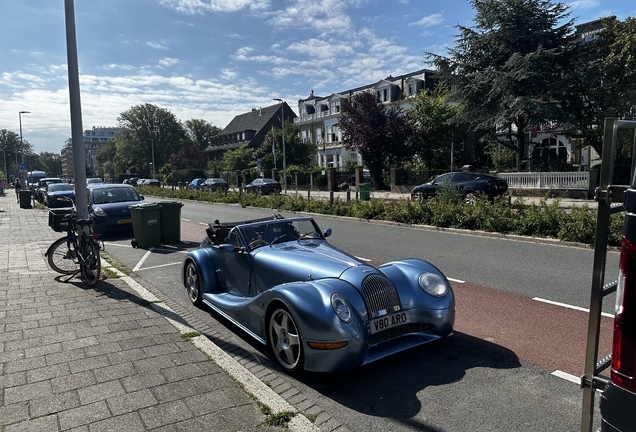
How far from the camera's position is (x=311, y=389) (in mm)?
3902

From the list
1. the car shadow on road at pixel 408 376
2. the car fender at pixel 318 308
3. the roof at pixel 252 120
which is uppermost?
the roof at pixel 252 120

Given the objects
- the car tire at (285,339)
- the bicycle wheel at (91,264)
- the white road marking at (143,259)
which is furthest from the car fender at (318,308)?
the white road marking at (143,259)

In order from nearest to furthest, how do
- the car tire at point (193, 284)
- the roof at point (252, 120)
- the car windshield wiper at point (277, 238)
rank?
the car windshield wiper at point (277, 238) → the car tire at point (193, 284) → the roof at point (252, 120)

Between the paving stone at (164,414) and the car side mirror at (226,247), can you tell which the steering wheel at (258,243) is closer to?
the car side mirror at (226,247)

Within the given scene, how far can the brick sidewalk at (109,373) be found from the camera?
3223mm

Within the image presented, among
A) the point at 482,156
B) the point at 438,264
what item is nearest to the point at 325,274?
the point at 438,264

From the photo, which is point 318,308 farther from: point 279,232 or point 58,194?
point 58,194

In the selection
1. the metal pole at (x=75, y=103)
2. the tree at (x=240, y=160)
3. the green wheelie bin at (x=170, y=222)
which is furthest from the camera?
the tree at (x=240, y=160)

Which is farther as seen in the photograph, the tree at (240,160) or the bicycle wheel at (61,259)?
the tree at (240,160)

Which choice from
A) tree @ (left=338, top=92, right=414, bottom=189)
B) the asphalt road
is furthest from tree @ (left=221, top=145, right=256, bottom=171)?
the asphalt road

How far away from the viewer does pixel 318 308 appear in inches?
149

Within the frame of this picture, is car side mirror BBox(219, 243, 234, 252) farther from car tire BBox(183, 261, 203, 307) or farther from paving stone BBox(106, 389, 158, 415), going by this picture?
paving stone BBox(106, 389, 158, 415)

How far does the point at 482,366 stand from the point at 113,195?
13453 mm

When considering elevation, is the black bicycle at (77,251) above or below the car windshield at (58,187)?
below
